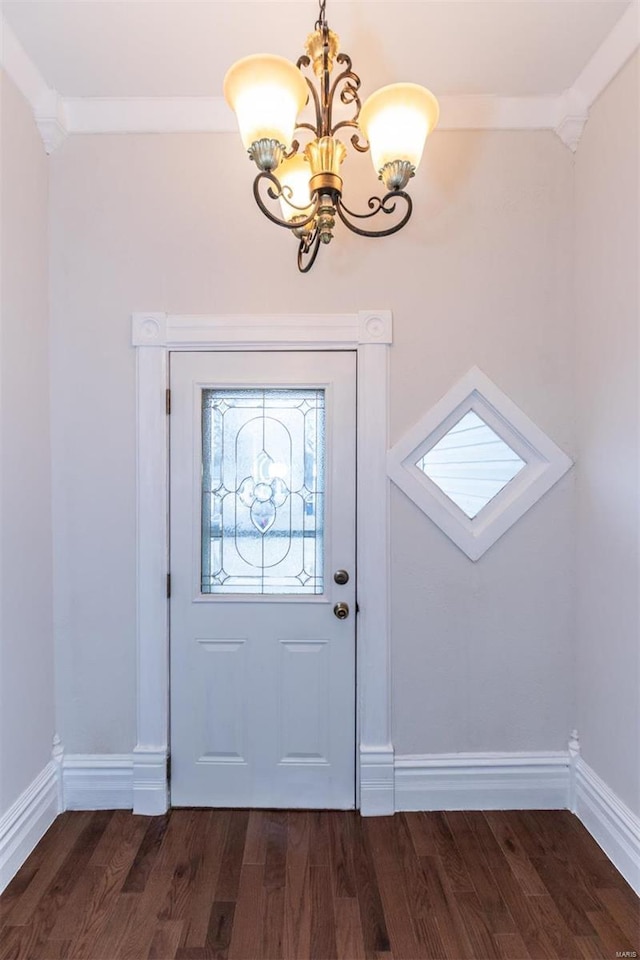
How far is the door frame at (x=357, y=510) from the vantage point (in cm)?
238

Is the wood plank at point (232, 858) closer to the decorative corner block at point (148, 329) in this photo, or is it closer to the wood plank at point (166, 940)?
→ the wood plank at point (166, 940)

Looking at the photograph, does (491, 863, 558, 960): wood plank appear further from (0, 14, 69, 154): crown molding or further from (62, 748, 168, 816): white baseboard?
(0, 14, 69, 154): crown molding

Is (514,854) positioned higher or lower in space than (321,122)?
lower

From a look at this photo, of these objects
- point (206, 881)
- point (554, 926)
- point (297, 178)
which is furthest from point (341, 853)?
point (297, 178)

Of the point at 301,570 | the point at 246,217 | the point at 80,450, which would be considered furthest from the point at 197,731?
the point at 246,217

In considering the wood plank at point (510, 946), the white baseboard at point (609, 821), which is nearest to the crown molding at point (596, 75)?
the white baseboard at point (609, 821)

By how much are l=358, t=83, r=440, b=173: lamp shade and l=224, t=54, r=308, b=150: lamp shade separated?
202mm

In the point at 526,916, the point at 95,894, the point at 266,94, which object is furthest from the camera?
the point at 95,894

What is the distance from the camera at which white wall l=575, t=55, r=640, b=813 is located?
2021 millimetres

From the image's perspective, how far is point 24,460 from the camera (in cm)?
221

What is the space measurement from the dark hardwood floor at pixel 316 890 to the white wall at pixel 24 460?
44 centimetres

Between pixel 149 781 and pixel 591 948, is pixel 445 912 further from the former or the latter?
pixel 149 781

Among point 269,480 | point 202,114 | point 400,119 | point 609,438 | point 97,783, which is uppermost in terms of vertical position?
point 202,114

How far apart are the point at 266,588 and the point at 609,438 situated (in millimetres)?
1547
